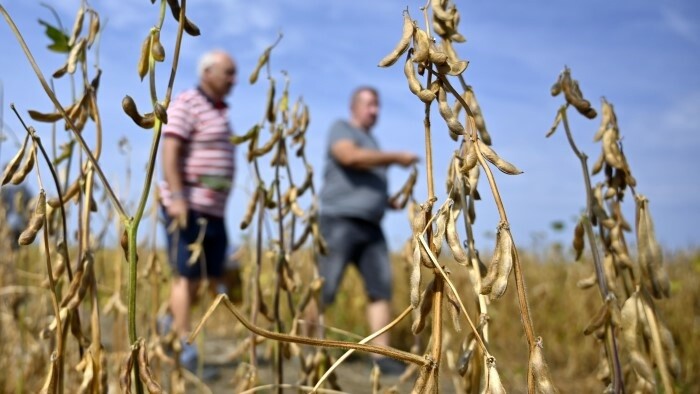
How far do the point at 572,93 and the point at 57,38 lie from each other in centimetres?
90

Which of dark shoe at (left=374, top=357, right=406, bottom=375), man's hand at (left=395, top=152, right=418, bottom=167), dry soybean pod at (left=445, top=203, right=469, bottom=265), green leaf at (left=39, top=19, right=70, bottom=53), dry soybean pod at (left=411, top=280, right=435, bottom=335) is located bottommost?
dark shoe at (left=374, top=357, right=406, bottom=375)

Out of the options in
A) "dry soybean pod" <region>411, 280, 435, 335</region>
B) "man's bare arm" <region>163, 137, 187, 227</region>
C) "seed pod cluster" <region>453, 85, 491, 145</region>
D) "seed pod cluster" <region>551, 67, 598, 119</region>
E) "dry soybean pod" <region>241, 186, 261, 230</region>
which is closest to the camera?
"dry soybean pod" <region>411, 280, 435, 335</region>

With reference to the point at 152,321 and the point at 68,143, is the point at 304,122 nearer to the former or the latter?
the point at 68,143

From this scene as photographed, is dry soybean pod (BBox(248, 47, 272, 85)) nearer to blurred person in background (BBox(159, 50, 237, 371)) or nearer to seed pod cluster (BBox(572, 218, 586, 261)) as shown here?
seed pod cluster (BBox(572, 218, 586, 261))

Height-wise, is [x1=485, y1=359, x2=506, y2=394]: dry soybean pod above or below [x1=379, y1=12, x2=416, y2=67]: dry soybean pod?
below

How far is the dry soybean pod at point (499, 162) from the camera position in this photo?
0.78m

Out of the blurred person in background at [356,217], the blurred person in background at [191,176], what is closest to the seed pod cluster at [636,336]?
Result: the blurred person in background at [191,176]

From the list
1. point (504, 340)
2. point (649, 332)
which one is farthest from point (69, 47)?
point (504, 340)

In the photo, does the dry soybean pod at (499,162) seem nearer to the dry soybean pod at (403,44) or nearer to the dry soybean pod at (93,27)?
the dry soybean pod at (403,44)

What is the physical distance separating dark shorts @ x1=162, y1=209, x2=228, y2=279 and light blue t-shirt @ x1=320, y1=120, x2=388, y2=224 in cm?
75

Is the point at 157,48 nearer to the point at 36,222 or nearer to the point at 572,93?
the point at 36,222

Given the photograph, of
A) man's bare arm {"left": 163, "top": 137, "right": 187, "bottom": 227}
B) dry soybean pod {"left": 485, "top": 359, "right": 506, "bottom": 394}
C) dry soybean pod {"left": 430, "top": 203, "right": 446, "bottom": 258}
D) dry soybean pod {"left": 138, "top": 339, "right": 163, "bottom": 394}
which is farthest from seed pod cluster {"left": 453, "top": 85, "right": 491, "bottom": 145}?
man's bare arm {"left": 163, "top": 137, "right": 187, "bottom": 227}

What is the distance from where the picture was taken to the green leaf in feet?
4.21

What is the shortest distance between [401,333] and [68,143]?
451 cm
